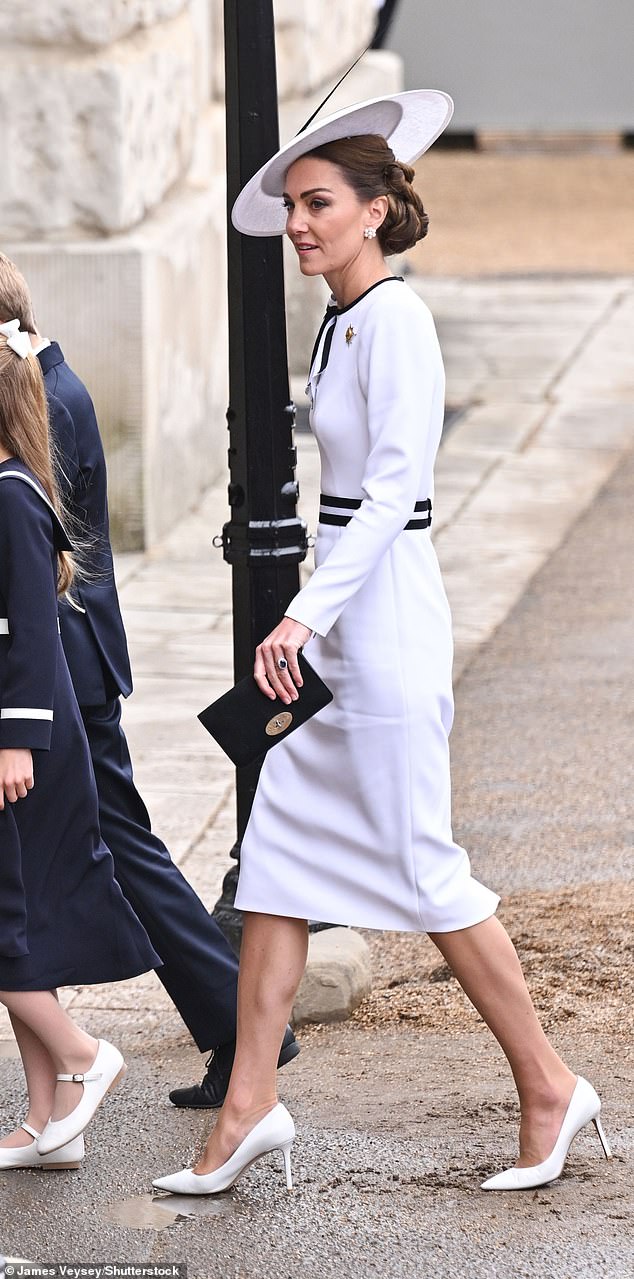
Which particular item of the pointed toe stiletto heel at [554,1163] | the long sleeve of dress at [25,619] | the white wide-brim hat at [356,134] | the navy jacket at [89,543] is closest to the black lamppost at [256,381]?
the white wide-brim hat at [356,134]

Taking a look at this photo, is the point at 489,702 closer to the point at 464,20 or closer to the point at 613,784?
the point at 613,784

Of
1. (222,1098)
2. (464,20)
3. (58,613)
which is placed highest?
(58,613)

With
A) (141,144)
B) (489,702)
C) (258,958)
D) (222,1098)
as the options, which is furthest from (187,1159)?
(141,144)

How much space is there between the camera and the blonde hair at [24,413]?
3.08 m

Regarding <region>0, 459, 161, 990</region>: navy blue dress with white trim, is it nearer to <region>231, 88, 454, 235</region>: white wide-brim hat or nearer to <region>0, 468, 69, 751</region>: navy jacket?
<region>0, 468, 69, 751</region>: navy jacket

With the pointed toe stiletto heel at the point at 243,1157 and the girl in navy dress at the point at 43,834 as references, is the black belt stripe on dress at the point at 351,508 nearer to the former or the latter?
the girl in navy dress at the point at 43,834

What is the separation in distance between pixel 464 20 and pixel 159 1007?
69.3 ft

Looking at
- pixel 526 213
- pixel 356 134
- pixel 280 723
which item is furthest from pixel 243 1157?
pixel 526 213

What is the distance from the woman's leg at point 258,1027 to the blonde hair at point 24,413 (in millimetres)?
808

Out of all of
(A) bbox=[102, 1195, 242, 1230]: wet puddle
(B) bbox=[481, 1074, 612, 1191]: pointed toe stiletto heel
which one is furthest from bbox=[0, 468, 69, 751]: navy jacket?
(B) bbox=[481, 1074, 612, 1191]: pointed toe stiletto heel

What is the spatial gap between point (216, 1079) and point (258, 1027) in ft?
1.44

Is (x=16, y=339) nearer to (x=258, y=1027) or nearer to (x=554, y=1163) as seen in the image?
(x=258, y=1027)

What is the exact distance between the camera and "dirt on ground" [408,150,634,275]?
1617cm

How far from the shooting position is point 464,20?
23.5 m
